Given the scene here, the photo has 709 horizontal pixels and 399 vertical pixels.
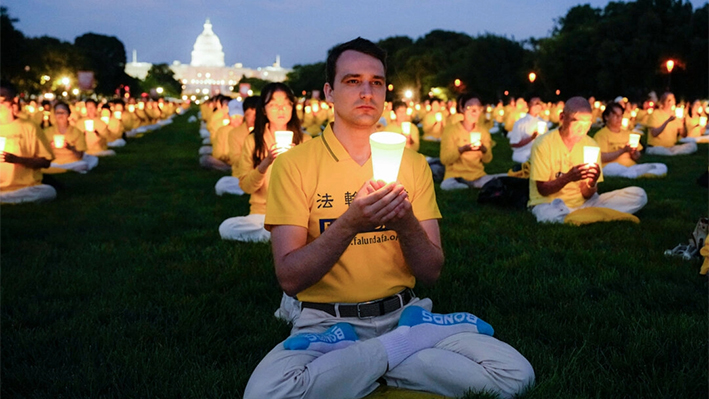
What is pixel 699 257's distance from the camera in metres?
5.01

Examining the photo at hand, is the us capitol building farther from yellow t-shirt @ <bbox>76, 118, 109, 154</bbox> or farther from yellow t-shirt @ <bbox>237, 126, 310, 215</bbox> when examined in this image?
yellow t-shirt @ <bbox>237, 126, 310, 215</bbox>

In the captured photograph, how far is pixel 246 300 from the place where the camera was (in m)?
4.34

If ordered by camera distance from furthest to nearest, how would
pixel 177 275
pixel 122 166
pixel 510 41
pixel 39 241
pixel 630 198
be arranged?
pixel 510 41
pixel 122 166
pixel 630 198
pixel 39 241
pixel 177 275

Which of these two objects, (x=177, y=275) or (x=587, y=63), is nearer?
(x=177, y=275)

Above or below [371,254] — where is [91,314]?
below

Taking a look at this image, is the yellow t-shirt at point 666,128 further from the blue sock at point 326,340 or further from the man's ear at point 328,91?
the blue sock at point 326,340

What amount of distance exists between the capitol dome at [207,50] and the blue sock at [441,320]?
177 meters

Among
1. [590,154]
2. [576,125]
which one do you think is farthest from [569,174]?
[576,125]

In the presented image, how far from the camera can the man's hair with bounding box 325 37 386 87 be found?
2.79 metres

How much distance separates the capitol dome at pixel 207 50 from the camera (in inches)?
6826

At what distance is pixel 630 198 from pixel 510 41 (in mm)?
41756

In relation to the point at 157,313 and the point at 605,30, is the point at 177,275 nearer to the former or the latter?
the point at 157,313

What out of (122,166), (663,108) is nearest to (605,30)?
(663,108)

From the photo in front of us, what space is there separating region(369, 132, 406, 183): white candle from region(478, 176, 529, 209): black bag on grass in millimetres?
5621
